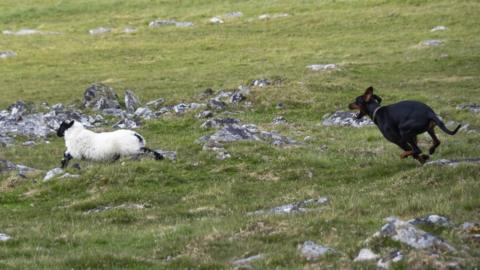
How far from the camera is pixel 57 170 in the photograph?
74.1 ft

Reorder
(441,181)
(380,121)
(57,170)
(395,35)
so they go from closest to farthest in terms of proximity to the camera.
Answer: (441,181) < (380,121) < (57,170) < (395,35)

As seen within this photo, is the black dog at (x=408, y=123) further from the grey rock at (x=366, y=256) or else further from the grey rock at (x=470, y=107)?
the grey rock at (x=470, y=107)

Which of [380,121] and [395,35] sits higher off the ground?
[380,121]

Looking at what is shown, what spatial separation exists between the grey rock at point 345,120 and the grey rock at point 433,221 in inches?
697

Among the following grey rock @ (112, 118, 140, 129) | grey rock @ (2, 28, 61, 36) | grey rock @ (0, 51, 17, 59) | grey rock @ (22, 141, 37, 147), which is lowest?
grey rock @ (2, 28, 61, 36)

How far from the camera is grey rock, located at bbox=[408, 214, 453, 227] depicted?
12.5 metres

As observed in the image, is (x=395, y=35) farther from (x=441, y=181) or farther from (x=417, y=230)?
(x=417, y=230)

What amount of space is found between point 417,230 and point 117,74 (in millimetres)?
46076

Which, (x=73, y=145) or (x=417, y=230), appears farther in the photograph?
(x=73, y=145)

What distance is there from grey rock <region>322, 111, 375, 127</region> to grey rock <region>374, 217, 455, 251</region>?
62.2 ft

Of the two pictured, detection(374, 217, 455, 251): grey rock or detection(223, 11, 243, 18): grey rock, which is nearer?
detection(374, 217, 455, 251): grey rock

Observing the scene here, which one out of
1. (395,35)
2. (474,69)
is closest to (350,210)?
(474,69)

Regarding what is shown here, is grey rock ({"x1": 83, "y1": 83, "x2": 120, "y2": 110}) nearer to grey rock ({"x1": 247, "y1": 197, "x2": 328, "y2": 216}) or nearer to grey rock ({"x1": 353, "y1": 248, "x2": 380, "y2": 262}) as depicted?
grey rock ({"x1": 247, "y1": 197, "x2": 328, "y2": 216})

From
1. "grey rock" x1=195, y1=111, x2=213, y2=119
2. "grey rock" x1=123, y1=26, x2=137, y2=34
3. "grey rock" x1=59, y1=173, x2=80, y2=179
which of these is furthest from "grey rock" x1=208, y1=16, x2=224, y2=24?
"grey rock" x1=59, y1=173, x2=80, y2=179
